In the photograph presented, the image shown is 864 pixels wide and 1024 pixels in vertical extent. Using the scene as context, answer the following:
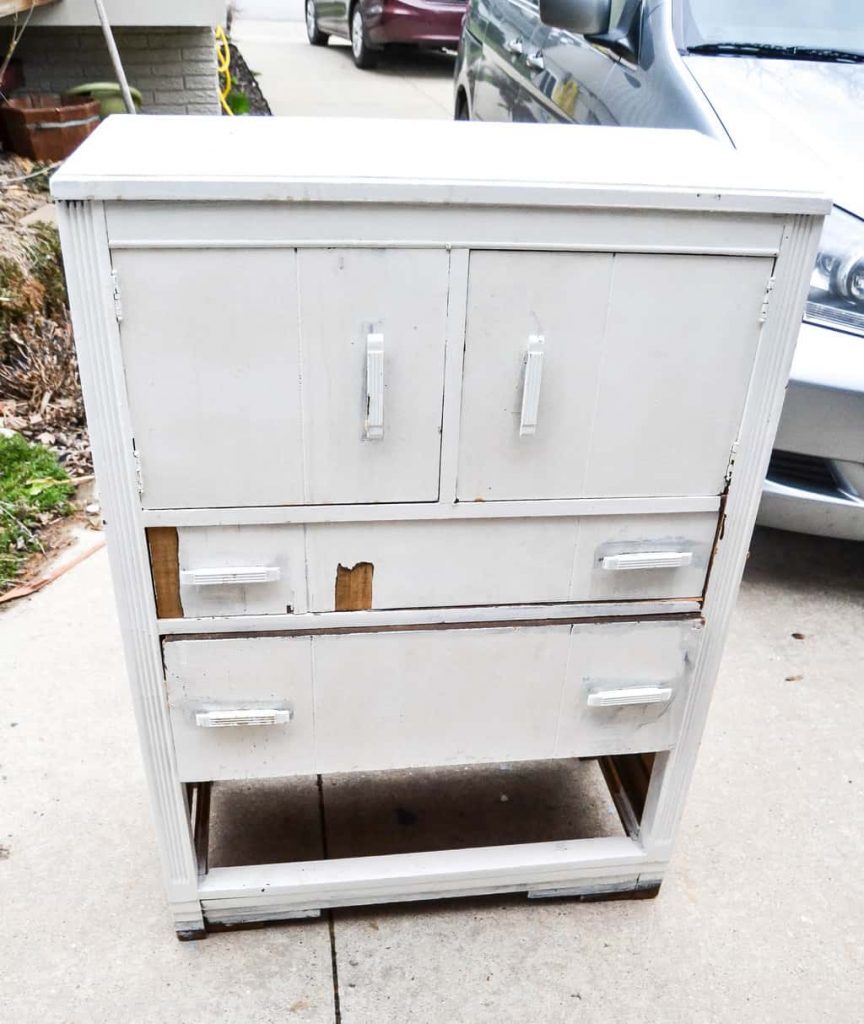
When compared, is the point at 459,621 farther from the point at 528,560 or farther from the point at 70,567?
the point at 70,567

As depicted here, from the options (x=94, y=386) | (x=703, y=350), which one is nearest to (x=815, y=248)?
(x=703, y=350)

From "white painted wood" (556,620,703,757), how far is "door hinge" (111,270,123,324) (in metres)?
0.95

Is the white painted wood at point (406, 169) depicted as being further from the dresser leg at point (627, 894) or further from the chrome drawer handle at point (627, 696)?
the dresser leg at point (627, 894)

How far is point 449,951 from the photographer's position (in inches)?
77.8

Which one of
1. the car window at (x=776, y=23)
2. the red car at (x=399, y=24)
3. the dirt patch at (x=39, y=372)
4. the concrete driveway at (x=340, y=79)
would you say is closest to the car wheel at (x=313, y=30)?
the concrete driveway at (x=340, y=79)

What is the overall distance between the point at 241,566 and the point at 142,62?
18.8ft

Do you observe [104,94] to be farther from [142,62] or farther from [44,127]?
[44,127]

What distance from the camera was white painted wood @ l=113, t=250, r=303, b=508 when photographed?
1.39m

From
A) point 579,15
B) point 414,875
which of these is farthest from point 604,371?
point 579,15

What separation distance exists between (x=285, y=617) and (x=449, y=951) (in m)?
0.84

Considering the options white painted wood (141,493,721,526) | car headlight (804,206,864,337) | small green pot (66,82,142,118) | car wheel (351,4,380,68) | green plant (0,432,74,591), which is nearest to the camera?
white painted wood (141,493,721,526)

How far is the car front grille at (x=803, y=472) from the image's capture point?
2.80 m

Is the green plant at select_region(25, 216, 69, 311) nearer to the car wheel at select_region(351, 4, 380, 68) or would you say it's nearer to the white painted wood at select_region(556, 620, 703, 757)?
the white painted wood at select_region(556, 620, 703, 757)

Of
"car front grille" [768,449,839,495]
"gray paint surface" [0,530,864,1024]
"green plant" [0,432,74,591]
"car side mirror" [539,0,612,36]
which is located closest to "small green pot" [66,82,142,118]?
"green plant" [0,432,74,591]
